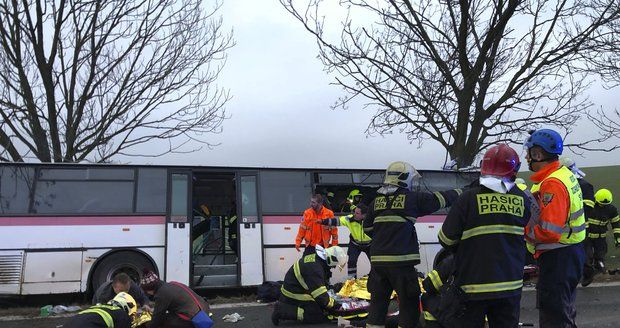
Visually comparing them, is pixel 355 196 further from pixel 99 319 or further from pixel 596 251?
pixel 99 319

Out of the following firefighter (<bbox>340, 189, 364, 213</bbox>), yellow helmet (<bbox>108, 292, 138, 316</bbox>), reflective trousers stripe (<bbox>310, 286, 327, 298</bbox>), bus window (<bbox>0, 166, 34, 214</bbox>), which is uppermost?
bus window (<bbox>0, 166, 34, 214</bbox>)

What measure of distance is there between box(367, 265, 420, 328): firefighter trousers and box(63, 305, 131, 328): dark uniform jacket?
258 centimetres

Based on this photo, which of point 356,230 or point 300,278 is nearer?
point 300,278

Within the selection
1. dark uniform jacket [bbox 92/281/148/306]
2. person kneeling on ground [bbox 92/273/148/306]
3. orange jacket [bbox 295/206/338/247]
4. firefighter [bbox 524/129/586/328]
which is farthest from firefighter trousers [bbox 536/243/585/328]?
orange jacket [bbox 295/206/338/247]

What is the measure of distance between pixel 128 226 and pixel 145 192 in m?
0.71

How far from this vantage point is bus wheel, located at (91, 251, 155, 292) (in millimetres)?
9258

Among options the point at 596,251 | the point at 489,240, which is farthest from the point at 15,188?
the point at 596,251

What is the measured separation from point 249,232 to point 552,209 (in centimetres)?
685

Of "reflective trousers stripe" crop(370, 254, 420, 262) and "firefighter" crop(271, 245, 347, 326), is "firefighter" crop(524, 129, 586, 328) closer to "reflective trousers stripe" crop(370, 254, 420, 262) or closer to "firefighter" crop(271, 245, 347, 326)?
"reflective trousers stripe" crop(370, 254, 420, 262)

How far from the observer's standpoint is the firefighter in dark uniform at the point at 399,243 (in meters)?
5.18

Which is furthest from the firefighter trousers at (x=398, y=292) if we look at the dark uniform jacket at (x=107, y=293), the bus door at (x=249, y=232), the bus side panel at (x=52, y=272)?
the bus side panel at (x=52, y=272)

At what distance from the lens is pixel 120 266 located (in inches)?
368

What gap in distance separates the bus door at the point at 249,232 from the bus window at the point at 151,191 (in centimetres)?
144

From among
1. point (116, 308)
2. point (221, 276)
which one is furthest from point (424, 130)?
point (116, 308)
